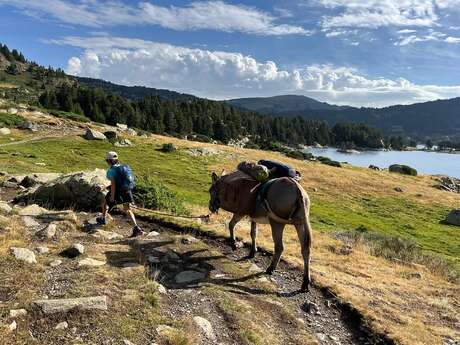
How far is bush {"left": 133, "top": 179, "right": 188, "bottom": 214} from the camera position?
18.8 m

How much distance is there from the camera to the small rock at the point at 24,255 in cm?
909

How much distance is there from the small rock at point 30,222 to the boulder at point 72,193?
3495 mm

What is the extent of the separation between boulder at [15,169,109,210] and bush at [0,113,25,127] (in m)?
44.0

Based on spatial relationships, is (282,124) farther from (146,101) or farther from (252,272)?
(252,272)

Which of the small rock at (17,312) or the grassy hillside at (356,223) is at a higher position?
the small rock at (17,312)

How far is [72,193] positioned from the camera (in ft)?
57.3

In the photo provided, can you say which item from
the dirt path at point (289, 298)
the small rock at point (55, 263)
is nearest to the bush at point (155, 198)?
the dirt path at point (289, 298)

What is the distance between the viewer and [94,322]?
7.29 m

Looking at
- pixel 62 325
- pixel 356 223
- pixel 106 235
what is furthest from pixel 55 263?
pixel 356 223

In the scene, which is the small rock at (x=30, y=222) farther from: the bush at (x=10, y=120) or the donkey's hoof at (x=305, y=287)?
the bush at (x=10, y=120)

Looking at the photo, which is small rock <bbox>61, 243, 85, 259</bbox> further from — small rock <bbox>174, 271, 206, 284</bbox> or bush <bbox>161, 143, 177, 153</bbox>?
bush <bbox>161, 143, 177, 153</bbox>

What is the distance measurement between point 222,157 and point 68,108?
58832mm

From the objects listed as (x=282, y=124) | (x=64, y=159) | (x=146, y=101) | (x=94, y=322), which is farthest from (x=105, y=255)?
(x=282, y=124)

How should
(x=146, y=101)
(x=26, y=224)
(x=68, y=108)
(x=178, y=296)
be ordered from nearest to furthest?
(x=178, y=296), (x=26, y=224), (x=68, y=108), (x=146, y=101)
